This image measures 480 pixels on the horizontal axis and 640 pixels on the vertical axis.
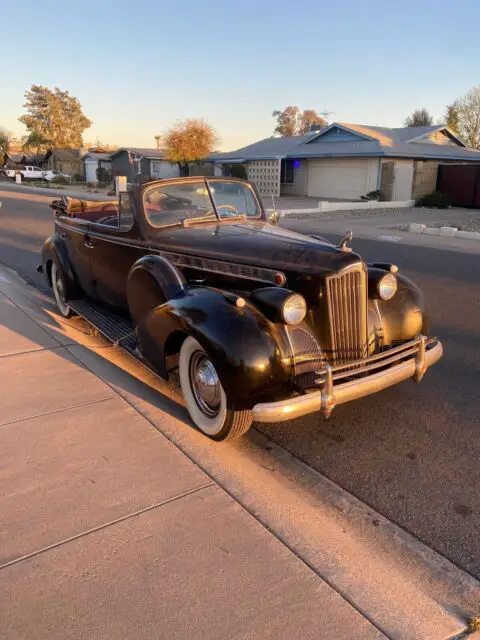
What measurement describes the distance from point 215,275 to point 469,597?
2575 mm

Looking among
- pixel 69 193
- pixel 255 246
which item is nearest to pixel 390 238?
pixel 255 246

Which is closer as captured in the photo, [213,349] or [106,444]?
[213,349]

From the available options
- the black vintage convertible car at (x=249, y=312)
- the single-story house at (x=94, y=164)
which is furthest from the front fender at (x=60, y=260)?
the single-story house at (x=94, y=164)

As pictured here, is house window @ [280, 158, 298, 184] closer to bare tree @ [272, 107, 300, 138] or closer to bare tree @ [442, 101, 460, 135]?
bare tree @ [442, 101, 460, 135]

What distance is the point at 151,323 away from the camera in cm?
377

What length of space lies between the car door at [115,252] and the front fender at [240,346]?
4.69 feet

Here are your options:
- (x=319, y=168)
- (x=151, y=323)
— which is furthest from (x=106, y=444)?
(x=319, y=168)

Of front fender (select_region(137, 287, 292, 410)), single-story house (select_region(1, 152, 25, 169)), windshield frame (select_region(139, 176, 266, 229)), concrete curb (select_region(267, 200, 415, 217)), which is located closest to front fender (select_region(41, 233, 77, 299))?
windshield frame (select_region(139, 176, 266, 229))

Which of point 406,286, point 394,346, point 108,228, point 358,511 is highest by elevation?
point 108,228

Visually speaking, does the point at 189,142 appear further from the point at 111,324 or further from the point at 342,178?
the point at 111,324

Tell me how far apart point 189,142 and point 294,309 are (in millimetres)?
35257

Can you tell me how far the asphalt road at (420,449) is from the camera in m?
2.71

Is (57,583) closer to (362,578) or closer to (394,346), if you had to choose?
(362,578)

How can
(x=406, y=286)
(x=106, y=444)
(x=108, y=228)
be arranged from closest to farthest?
(x=106, y=444) < (x=406, y=286) < (x=108, y=228)
